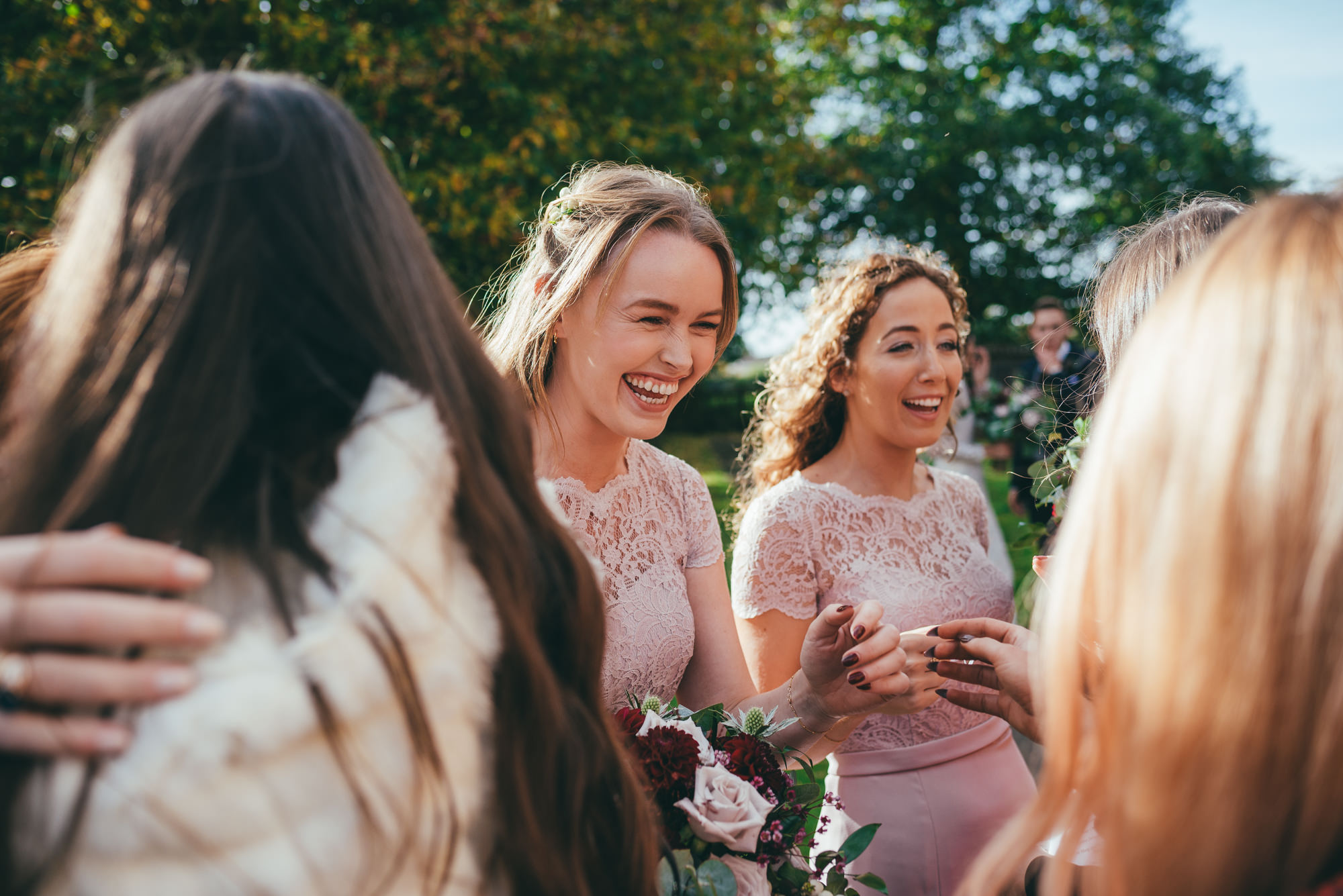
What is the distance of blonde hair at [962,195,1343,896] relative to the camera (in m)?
0.86

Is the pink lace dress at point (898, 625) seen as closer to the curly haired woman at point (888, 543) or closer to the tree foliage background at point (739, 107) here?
the curly haired woman at point (888, 543)

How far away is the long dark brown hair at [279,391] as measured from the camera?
2.97ft

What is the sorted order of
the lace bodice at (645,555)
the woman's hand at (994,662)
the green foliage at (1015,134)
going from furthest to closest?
the green foliage at (1015,134), the lace bodice at (645,555), the woman's hand at (994,662)

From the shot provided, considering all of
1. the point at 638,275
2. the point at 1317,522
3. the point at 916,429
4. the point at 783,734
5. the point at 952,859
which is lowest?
the point at 952,859

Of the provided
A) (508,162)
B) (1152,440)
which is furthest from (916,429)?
(508,162)

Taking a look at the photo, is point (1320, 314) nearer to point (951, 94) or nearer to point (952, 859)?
point (952, 859)

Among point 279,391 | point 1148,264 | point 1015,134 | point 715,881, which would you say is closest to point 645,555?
point 715,881

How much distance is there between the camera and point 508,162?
8.47m

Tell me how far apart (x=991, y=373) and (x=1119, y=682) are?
1608cm

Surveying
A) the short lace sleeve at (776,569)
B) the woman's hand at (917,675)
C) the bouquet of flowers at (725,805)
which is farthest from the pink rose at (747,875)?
the short lace sleeve at (776,569)

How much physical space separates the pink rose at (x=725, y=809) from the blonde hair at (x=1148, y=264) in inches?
54.3

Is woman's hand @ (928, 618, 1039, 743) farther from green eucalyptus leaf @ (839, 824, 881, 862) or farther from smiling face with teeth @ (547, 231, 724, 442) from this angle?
smiling face with teeth @ (547, 231, 724, 442)

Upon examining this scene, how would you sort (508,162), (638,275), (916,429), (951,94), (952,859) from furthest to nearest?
(951,94) → (508,162) → (916,429) → (952,859) → (638,275)

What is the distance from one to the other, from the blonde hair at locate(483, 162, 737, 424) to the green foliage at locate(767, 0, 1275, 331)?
Result: 52.5 ft
